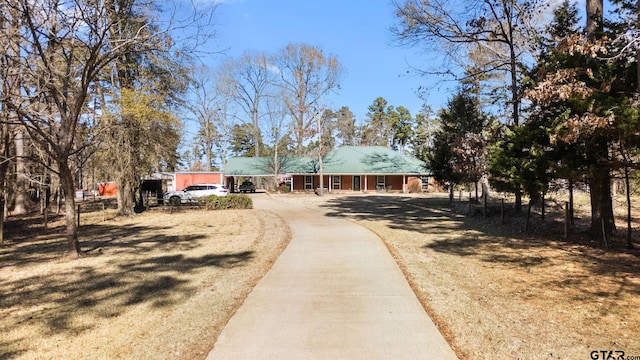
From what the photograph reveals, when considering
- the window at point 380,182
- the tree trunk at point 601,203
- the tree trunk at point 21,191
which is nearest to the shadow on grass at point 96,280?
the tree trunk at point 601,203

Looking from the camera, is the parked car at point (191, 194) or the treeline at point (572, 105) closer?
the treeline at point (572, 105)

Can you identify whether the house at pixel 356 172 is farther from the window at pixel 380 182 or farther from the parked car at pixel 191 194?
the parked car at pixel 191 194

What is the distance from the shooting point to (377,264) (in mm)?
8523

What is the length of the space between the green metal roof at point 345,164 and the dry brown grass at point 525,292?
33267mm

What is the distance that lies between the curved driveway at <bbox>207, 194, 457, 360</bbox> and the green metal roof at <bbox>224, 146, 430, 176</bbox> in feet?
121

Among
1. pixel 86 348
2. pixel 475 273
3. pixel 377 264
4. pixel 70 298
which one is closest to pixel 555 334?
pixel 475 273

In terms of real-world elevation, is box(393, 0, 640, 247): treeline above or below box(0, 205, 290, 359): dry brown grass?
above

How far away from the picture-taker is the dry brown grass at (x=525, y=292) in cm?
450

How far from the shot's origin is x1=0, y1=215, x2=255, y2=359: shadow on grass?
5934 mm

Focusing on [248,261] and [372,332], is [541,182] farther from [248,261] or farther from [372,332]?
[372,332]

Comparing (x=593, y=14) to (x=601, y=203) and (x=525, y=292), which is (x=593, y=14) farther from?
(x=525, y=292)

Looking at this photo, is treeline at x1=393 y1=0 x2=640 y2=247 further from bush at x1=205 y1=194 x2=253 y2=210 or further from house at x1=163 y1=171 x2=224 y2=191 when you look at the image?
house at x1=163 y1=171 x2=224 y2=191

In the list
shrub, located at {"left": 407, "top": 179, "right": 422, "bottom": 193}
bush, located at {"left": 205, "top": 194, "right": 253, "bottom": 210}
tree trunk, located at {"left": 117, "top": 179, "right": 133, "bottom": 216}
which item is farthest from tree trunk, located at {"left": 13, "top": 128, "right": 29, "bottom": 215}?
shrub, located at {"left": 407, "top": 179, "right": 422, "bottom": 193}

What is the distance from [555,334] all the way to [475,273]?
10.5 feet
